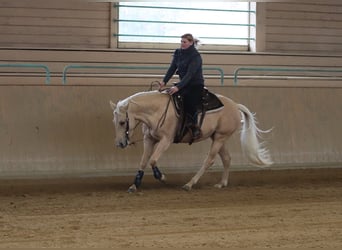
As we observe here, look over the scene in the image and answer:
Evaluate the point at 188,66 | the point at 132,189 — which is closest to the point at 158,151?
the point at 132,189

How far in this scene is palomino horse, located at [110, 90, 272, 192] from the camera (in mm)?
9336

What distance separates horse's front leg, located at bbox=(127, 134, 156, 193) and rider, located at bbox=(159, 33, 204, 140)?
59 centimetres

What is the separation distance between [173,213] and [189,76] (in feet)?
7.40

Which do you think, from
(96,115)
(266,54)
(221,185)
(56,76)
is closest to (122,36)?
(56,76)

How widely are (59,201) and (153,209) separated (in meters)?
1.23

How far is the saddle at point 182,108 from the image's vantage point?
32.0 ft

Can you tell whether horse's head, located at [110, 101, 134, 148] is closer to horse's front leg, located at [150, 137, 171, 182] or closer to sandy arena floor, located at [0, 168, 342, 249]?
horse's front leg, located at [150, 137, 171, 182]

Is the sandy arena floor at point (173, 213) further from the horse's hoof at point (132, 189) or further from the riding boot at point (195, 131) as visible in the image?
the riding boot at point (195, 131)

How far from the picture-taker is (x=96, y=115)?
10.9 metres

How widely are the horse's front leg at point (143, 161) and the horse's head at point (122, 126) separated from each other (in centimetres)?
47

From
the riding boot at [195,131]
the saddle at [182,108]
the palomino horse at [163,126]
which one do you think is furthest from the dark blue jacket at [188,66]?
the riding boot at [195,131]

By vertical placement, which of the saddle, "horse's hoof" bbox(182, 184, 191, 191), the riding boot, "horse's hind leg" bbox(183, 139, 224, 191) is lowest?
"horse's hoof" bbox(182, 184, 191, 191)

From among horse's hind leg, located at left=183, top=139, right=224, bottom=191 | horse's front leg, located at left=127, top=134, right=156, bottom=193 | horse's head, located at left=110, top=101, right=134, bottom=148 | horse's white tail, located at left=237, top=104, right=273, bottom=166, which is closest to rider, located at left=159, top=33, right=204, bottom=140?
horse's hind leg, located at left=183, top=139, right=224, bottom=191

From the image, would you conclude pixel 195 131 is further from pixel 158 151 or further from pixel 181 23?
pixel 181 23
